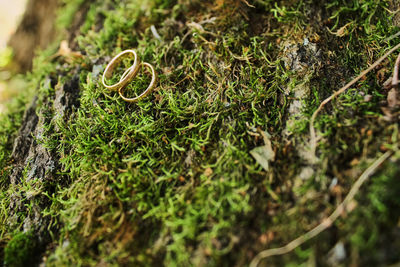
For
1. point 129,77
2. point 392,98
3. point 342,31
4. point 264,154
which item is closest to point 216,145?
point 264,154

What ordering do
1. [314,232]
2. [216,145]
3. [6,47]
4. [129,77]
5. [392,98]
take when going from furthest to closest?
1. [6,47]
2. [129,77]
3. [216,145]
4. [392,98]
5. [314,232]

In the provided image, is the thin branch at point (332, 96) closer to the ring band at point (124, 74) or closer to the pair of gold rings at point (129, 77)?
the pair of gold rings at point (129, 77)

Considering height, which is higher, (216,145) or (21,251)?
(21,251)

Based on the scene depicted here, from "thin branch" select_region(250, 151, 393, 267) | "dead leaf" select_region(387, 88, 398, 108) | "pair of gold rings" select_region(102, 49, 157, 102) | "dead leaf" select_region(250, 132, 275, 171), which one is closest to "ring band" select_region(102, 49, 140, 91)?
"pair of gold rings" select_region(102, 49, 157, 102)

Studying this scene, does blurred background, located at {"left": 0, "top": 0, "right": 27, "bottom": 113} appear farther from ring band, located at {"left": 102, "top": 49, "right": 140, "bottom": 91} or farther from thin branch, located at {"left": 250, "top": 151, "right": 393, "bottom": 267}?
thin branch, located at {"left": 250, "top": 151, "right": 393, "bottom": 267}

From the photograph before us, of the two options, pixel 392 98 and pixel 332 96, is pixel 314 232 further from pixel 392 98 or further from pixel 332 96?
pixel 392 98

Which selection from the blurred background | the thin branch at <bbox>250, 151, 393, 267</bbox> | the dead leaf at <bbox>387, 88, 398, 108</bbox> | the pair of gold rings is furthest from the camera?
the blurred background

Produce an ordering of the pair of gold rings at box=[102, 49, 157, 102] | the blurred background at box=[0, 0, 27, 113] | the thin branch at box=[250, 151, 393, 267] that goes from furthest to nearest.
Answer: the blurred background at box=[0, 0, 27, 113], the pair of gold rings at box=[102, 49, 157, 102], the thin branch at box=[250, 151, 393, 267]

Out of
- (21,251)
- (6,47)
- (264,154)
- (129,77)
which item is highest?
(6,47)

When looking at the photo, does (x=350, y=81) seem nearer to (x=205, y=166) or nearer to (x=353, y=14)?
(x=353, y=14)
